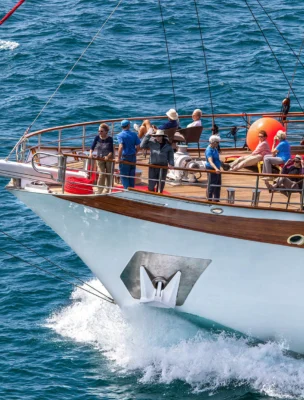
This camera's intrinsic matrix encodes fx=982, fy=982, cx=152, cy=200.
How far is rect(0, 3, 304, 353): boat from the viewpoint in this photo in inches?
813

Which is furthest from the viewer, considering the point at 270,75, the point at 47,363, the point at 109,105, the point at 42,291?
the point at 270,75

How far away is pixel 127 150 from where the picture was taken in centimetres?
2152

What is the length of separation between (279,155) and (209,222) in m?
2.58

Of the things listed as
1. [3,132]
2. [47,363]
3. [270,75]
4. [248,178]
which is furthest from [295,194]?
[270,75]

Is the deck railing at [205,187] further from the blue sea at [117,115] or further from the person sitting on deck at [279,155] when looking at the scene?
the blue sea at [117,115]

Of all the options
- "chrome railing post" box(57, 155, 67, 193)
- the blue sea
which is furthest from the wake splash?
"chrome railing post" box(57, 155, 67, 193)

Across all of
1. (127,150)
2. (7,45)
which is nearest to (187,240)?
(127,150)

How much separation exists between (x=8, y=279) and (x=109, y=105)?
1477cm

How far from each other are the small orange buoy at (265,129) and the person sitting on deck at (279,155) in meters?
1.31

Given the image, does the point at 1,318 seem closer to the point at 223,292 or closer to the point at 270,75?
the point at 223,292

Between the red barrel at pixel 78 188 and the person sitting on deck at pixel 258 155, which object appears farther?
the person sitting on deck at pixel 258 155

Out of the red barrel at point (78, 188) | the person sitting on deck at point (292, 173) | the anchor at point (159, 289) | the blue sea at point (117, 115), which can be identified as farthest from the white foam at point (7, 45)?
the person sitting on deck at point (292, 173)

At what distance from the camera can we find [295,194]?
21.7 metres

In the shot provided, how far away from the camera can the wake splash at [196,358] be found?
21.7m
